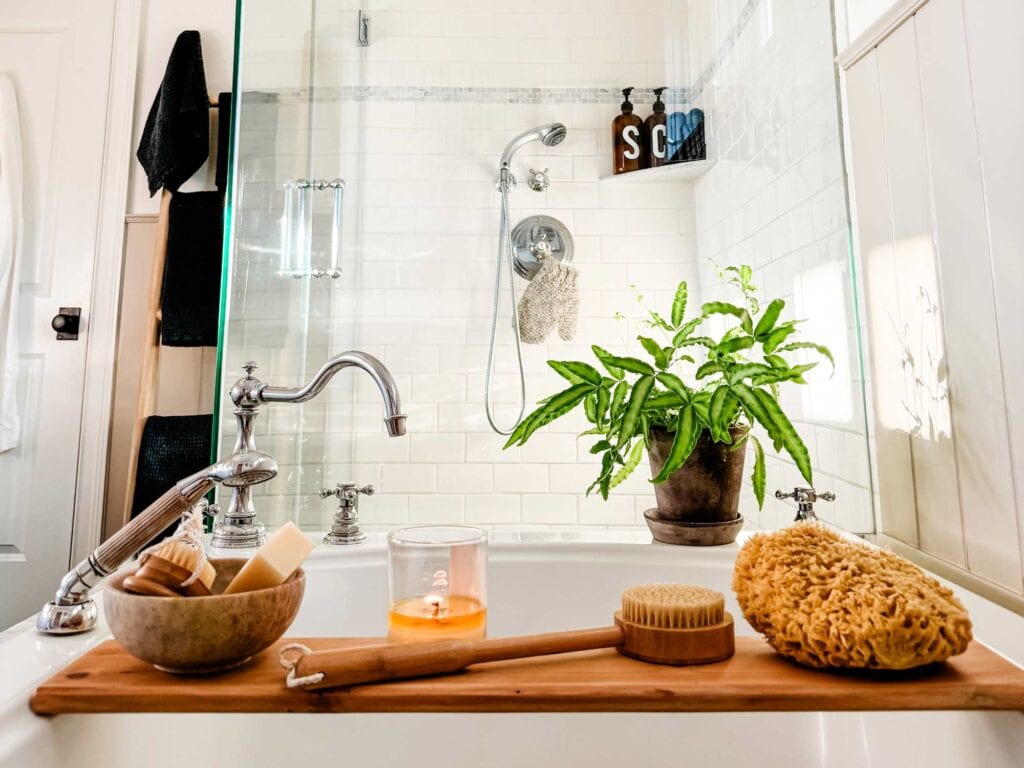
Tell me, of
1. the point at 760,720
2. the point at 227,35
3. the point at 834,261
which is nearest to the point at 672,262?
the point at 834,261

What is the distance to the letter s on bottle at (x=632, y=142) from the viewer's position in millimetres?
1611

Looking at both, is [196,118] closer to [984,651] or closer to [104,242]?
[104,242]

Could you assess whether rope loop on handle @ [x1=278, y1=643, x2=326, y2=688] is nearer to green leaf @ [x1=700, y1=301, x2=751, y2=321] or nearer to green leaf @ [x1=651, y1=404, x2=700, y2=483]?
green leaf @ [x1=651, y1=404, x2=700, y2=483]

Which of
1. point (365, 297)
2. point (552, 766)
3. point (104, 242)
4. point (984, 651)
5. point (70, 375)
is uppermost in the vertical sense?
point (104, 242)

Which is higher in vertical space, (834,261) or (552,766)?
(834,261)

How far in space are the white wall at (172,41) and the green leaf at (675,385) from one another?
68.9 inches

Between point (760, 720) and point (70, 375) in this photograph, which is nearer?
point (760, 720)

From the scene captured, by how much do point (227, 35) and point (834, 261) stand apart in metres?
1.90

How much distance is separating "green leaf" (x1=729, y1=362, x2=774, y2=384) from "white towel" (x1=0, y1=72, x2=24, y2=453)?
1955mm

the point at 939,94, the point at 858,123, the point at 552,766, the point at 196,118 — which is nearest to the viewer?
the point at 552,766

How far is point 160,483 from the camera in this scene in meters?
1.60

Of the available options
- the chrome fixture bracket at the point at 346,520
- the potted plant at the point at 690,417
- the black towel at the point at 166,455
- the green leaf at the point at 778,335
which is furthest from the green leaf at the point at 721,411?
the black towel at the point at 166,455

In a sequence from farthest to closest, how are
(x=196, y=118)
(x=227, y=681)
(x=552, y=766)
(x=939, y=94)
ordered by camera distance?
(x=196, y=118) < (x=939, y=94) < (x=552, y=766) < (x=227, y=681)

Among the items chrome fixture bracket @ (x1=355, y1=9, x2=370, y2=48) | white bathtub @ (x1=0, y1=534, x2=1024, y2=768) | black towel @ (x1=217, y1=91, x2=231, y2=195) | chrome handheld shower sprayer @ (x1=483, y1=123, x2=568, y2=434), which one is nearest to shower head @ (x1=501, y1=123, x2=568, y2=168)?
chrome handheld shower sprayer @ (x1=483, y1=123, x2=568, y2=434)
